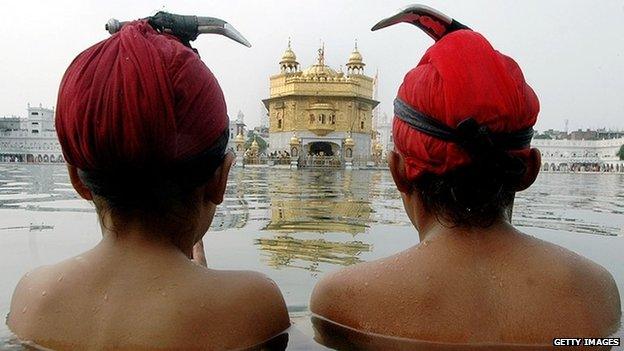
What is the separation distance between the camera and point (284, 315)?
1545 mm

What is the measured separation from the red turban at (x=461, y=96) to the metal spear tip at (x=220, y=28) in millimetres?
493

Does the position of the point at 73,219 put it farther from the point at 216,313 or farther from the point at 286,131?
the point at 286,131

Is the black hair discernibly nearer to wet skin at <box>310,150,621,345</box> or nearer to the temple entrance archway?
wet skin at <box>310,150,621,345</box>

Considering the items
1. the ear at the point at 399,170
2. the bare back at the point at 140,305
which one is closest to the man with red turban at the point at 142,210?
the bare back at the point at 140,305

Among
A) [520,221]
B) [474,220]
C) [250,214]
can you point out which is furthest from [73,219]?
[474,220]

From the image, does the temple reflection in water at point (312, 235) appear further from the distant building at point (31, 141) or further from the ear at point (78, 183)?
the distant building at point (31, 141)

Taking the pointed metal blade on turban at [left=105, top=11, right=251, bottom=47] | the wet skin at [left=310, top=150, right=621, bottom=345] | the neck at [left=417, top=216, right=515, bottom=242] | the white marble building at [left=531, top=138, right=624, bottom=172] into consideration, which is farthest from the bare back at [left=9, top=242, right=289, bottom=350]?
the white marble building at [left=531, top=138, right=624, bottom=172]

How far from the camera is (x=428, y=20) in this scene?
5.52ft

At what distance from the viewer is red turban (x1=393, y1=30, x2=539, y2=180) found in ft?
4.60

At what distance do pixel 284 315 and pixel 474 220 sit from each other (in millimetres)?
531

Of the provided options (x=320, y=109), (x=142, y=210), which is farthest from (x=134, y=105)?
(x=320, y=109)

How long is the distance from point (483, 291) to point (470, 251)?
104 mm

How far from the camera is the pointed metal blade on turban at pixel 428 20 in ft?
5.45

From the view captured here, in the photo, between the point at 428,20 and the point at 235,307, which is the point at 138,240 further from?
the point at 428,20
